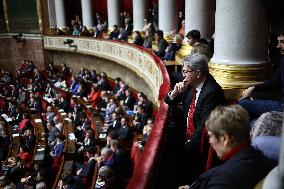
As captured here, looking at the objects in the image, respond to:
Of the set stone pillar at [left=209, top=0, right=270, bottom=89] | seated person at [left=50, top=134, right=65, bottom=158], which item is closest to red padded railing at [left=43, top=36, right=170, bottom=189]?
stone pillar at [left=209, top=0, right=270, bottom=89]

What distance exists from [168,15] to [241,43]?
684 centimetres

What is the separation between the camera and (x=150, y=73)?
9.01 metres

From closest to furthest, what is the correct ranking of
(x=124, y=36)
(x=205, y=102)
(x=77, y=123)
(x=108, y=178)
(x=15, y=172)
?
(x=205, y=102) → (x=108, y=178) → (x=15, y=172) → (x=77, y=123) → (x=124, y=36)

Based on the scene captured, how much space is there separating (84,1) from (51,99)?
615cm

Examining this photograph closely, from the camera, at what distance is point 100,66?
1642 cm

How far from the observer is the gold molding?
374cm

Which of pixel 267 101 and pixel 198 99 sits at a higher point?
pixel 198 99

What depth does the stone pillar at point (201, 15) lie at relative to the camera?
22.9 feet

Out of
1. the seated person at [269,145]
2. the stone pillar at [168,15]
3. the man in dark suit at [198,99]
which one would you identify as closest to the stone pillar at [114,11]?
the stone pillar at [168,15]

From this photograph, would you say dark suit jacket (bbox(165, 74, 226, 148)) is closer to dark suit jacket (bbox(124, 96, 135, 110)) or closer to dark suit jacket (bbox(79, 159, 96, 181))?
dark suit jacket (bbox(79, 159, 96, 181))

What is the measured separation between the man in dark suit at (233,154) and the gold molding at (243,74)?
2177mm

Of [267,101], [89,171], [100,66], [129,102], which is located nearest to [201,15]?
[89,171]

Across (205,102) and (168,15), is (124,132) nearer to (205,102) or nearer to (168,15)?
(168,15)

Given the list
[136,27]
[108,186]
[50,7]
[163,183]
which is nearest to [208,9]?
[108,186]
